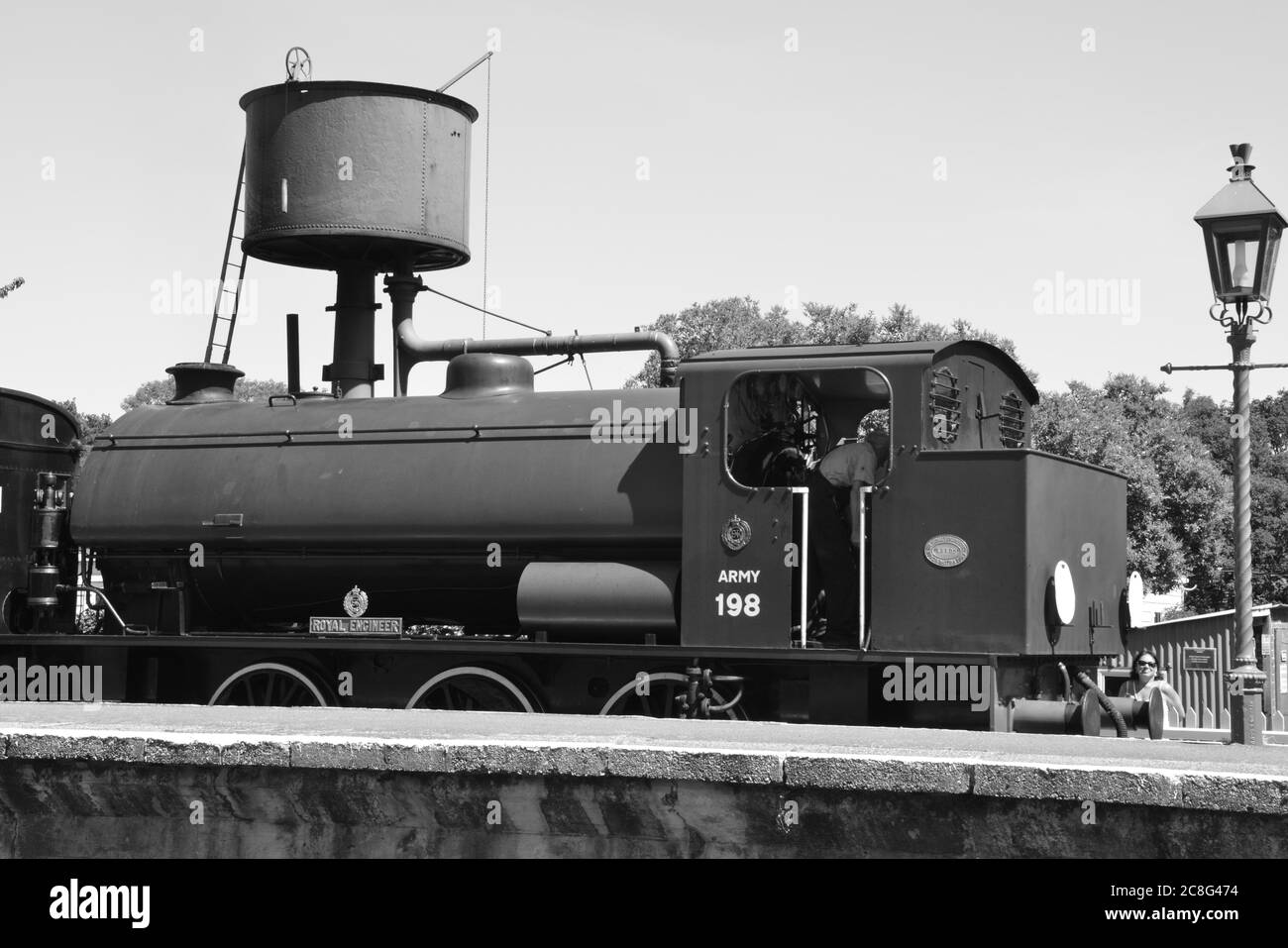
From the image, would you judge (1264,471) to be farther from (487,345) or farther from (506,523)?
(506,523)

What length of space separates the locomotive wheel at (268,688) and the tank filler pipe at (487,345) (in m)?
3.61

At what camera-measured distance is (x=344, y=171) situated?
14188mm

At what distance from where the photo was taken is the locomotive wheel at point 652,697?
10766mm

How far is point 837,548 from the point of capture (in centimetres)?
1069

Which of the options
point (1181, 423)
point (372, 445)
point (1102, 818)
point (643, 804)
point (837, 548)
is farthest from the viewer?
point (1181, 423)

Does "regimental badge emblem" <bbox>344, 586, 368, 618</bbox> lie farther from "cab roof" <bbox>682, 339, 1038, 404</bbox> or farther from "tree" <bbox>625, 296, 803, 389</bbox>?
"tree" <bbox>625, 296, 803, 389</bbox>

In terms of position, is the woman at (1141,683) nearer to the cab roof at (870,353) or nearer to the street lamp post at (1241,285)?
the street lamp post at (1241,285)

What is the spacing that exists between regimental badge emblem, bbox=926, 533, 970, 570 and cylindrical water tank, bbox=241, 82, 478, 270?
22.6 ft

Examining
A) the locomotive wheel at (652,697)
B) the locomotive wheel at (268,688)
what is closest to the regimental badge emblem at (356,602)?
the locomotive wheel at (268,688)

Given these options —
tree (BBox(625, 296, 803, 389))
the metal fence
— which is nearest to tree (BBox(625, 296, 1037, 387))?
tree (BBox(625, 296, 803, 389))

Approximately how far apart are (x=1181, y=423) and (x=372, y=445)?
5669cm

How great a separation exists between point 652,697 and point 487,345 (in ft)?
16.5
